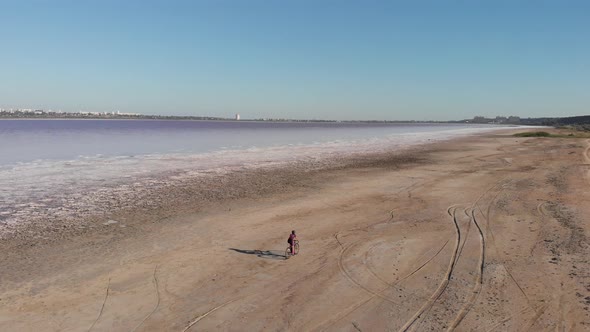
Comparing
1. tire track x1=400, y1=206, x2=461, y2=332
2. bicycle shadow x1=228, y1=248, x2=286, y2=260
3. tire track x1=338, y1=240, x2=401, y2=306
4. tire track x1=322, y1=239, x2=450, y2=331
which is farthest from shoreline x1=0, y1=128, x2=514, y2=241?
tire track x1=400, y1=206, x2=461, y2=332

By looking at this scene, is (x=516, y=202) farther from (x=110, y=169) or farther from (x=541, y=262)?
(x=110, y=169)

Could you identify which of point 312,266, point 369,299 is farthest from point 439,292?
point 312,266

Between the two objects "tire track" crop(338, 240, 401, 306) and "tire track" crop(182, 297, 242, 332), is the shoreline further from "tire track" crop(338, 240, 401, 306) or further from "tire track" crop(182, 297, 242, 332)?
"tire track" crop(338, 240, 401, 306)

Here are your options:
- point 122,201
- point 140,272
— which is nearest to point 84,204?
point 122,201

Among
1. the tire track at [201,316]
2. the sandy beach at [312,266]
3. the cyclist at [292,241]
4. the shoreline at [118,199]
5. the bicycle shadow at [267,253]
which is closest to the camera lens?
the tire track at [201,316]

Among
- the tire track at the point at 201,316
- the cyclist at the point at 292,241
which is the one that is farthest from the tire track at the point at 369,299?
the cyclist at the point at 292,241

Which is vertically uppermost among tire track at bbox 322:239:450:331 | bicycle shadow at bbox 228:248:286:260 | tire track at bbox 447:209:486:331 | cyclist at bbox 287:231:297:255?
cyclist at bbox 287:231:297:255

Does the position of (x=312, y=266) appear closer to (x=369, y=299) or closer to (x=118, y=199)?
(x=369, y=299)

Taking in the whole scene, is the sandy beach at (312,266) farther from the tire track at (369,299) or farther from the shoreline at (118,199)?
the shoreline at (118,199)
